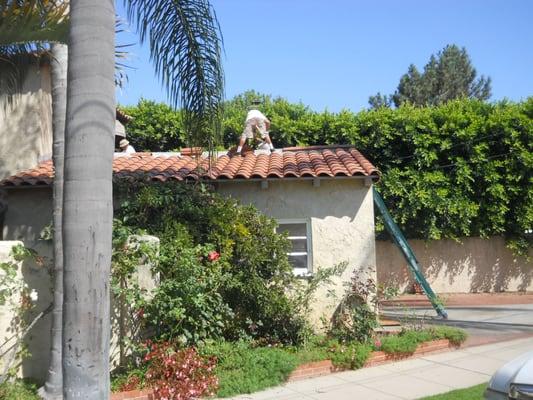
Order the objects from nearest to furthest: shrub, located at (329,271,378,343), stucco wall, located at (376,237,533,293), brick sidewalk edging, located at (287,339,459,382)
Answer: brick sidewalk edging, located at (287,339,459,382) → shrub, located at (329,271,378,343) → stucco wall, located at (376,237,533,293)

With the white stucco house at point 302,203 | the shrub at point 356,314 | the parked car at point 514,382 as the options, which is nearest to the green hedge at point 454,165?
the white stucco house at point 302,203

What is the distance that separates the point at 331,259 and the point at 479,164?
8179mm

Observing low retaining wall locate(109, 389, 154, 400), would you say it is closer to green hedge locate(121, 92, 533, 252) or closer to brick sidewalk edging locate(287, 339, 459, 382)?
brick sidewalk edging locate(287, 339, 459, 382)

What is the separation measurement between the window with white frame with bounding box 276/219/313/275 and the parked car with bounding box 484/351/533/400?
5186 mm

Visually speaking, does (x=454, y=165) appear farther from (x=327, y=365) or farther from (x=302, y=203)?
(x=327, y=365)

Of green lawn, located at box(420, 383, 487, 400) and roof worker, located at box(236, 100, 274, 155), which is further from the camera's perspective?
roof worker, located at box(236, 100, 274, 155)

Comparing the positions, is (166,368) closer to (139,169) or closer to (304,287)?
(304,287)

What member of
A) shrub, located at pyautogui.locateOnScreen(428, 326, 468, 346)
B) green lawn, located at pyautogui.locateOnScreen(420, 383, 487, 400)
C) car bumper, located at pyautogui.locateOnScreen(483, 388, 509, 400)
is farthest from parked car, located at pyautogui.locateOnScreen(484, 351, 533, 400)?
shrub, located at pyautogui.locateOnScreen(428, 326, 468, 346)

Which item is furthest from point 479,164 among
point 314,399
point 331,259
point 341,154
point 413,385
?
point 314,399

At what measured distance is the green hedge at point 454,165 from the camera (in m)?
15.5

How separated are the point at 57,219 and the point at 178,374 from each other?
2.35 metres

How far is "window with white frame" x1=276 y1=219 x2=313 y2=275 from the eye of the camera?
9.68m

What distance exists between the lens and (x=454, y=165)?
1574 cm

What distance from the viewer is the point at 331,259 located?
374 inches
